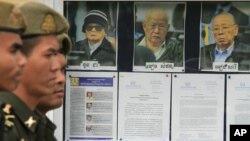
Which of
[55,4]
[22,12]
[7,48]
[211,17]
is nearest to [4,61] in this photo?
[7,48]

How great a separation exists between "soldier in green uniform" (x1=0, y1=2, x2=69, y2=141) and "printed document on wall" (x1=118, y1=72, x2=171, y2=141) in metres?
1.20

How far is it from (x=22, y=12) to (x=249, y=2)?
1503 millimetres

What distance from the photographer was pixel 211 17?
2744 millimetres

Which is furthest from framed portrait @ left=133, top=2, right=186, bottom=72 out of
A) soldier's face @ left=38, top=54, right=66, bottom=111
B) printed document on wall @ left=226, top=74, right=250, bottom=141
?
soldier's face @ left=38, top=54, right=66, bottom=111

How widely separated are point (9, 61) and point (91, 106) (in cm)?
162

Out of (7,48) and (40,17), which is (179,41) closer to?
(40,17)

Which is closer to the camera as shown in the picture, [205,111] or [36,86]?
[36,86]

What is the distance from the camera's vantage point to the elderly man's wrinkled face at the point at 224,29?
274 centimetres

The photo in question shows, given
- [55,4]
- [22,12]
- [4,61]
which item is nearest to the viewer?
[4,61]

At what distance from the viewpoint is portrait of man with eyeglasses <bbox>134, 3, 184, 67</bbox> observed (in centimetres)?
276

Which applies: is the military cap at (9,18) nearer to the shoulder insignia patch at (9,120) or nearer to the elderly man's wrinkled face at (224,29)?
the shoulder insignia patch at (9,120)

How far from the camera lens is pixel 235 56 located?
275 centimetres

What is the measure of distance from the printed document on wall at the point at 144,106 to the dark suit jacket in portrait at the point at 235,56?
0.19 meters

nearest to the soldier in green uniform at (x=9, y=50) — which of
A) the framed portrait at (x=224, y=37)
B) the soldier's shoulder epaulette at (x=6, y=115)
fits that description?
the soldier's shoulder epaulette at (x=6, y=115)
